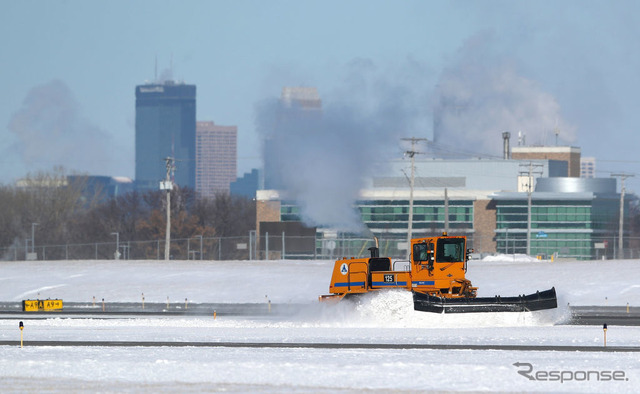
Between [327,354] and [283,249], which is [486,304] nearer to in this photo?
[327,354]

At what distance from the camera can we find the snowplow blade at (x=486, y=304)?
35469 millimetres

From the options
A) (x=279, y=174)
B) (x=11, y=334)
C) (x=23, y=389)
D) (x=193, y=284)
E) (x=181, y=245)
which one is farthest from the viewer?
(x=181, y=245)

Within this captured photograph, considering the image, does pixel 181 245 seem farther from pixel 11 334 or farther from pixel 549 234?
pixel 11 334

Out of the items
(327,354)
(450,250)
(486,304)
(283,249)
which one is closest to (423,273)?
(450,250)

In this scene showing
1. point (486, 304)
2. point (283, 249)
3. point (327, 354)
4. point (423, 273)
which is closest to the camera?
point (327, 354)

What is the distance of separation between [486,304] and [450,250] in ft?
13.0

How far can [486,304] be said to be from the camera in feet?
116

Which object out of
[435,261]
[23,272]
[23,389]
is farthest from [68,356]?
[23,272]

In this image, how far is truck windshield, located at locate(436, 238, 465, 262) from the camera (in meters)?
38.8

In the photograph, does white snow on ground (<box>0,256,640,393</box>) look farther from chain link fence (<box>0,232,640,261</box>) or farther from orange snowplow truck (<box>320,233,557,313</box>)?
chain link fence (<box>0,232,640,261</box>)

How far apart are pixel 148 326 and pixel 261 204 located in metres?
118

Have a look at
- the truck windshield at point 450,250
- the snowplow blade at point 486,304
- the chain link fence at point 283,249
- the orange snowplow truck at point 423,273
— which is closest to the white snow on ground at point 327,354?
the snowplow blade at point 486,304

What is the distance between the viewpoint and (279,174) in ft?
317

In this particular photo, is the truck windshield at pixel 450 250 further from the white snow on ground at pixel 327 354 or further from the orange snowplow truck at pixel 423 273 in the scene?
the white snow on ground at pixel 327 354
